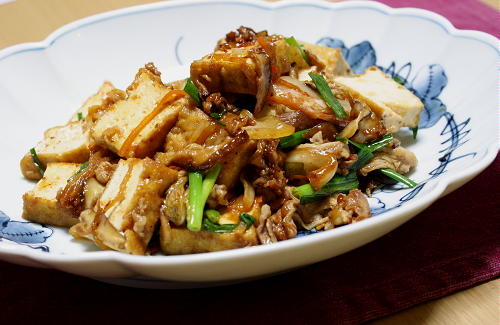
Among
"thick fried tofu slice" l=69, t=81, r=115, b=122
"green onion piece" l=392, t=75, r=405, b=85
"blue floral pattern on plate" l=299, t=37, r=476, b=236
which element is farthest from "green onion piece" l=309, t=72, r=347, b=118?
"thick fried tofu slice" l=69, t=81, r=115, b=122

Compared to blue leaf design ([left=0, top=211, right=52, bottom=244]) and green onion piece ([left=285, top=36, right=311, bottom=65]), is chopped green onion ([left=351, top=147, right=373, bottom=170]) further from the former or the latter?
blue leaf design ([left=0, top=211, right=52, bottom=244])

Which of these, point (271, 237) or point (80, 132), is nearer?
point (271, 237)

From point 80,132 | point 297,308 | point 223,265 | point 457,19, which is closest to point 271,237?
point 297,308

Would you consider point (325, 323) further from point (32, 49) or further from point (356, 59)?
point (32, 49)

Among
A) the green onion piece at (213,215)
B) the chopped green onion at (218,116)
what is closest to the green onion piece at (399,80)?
the chopped green onion at (218,116)

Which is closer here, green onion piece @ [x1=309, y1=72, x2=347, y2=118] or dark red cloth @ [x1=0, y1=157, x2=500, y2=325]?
dark red cloth @ [x1=0, y1=157, x2=500, y2=325]

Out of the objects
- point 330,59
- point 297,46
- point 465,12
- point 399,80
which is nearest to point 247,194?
point 297,46
